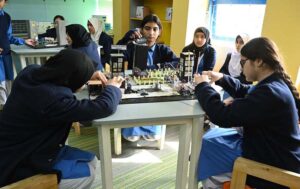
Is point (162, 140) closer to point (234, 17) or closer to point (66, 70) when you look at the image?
point (66, 70)

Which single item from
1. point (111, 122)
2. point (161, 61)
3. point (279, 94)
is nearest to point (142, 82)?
point (111, 122)

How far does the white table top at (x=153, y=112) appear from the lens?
1.20m

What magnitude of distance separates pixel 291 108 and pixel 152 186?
1.14m

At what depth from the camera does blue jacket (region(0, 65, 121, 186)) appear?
1033 millimetres

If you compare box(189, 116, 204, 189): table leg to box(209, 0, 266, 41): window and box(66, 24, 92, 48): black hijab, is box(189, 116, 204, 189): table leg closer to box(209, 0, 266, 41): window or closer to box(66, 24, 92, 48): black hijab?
box(66, 24, 92, 48): black hijab

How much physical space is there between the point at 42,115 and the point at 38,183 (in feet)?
0.88

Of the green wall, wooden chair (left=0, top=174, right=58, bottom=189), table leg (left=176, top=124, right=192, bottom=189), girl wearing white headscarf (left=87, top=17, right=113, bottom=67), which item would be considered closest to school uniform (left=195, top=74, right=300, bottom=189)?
table leg (left=176, top=124, right=192, bottom=189)

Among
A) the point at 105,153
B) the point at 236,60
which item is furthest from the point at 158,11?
the point at 105,153

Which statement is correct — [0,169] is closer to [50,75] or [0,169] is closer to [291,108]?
[50,75]

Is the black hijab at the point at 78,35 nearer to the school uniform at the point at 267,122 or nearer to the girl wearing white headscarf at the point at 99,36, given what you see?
the girl wearing white headscarf at the point at 99,36

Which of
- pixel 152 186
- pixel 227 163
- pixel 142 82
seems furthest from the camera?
pixel 152 186

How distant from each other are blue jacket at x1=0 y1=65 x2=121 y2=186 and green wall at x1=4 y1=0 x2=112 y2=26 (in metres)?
4.19

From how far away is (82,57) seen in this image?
1147 mm

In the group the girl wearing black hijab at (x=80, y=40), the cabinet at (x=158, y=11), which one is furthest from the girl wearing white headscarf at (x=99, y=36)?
the girl wearing black hijab at (x=80, y=40)
